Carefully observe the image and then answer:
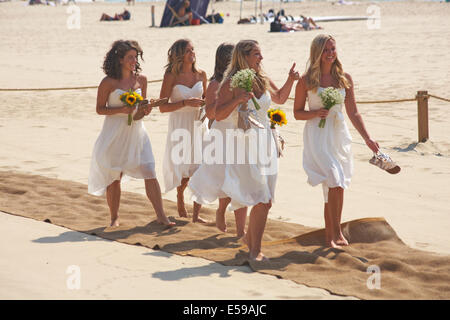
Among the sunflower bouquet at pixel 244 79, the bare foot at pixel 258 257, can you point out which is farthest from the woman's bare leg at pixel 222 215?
the sunflower bouquet at pixel 244 79

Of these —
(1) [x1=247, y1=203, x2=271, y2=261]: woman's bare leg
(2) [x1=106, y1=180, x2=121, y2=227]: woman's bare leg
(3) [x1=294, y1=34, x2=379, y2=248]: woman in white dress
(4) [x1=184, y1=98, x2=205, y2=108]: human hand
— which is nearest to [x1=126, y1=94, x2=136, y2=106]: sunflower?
(4) [x1=184, y1=98, x2=205, y2=108]: human hand

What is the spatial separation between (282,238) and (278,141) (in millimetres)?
1112

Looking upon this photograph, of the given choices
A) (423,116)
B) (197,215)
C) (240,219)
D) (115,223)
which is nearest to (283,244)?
(240,219)

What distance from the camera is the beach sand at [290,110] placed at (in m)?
7.93

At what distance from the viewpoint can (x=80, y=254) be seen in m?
6.07

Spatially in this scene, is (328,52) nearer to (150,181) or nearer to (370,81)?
(150,181)

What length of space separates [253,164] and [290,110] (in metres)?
9.20

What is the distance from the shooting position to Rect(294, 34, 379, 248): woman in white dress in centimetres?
605

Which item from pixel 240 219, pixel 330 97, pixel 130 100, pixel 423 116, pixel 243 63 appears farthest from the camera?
pixel 423 116

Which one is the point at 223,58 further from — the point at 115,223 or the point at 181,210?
the point at 115,223

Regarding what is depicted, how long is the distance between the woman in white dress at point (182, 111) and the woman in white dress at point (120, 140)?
30 cm

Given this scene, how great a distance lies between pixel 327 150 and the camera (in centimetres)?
609

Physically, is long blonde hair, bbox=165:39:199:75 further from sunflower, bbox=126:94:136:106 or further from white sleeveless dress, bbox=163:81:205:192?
sunflower, bbox=126:94:136:106

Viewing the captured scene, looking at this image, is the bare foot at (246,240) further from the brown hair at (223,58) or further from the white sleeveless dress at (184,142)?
the brown hair at (223,58)
